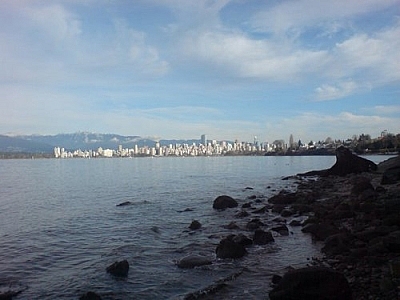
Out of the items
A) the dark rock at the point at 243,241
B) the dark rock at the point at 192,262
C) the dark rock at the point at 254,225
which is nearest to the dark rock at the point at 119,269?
the dark rock at the point at 192,262

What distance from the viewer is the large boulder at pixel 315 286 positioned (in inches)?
343

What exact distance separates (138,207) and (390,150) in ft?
416

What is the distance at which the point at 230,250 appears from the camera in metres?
14.0

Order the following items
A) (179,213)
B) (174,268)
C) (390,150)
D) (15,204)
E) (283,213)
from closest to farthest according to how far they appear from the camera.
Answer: (174,268), (283,213), (179,213), (15,204), (390,150)

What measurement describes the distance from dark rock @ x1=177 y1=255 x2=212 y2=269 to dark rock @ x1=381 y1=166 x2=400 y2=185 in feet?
81.1

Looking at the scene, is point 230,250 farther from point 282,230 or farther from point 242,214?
point 242,214

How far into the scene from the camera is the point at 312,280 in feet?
29.4

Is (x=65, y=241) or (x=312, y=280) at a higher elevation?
(x=312, y=280)

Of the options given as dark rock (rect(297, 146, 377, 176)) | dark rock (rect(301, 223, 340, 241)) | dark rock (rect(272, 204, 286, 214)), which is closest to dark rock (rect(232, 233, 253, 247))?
dark rock (rect(301, 223, 340, 241))

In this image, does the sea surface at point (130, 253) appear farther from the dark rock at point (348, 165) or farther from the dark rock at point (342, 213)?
the dark rock at point (348, 165)

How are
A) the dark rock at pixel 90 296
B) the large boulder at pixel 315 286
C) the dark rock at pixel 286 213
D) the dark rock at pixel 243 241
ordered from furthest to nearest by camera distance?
the dark rock at pixel 286 213, the dark rock at pixel 243 241, the dark rock at pixel 90 296, the large boulder at pixel 315 286

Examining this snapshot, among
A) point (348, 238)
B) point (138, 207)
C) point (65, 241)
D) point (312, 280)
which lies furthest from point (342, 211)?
point (138, 207)

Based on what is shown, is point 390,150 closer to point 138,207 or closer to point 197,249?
point 138,207

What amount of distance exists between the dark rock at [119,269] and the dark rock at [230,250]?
355 cm
